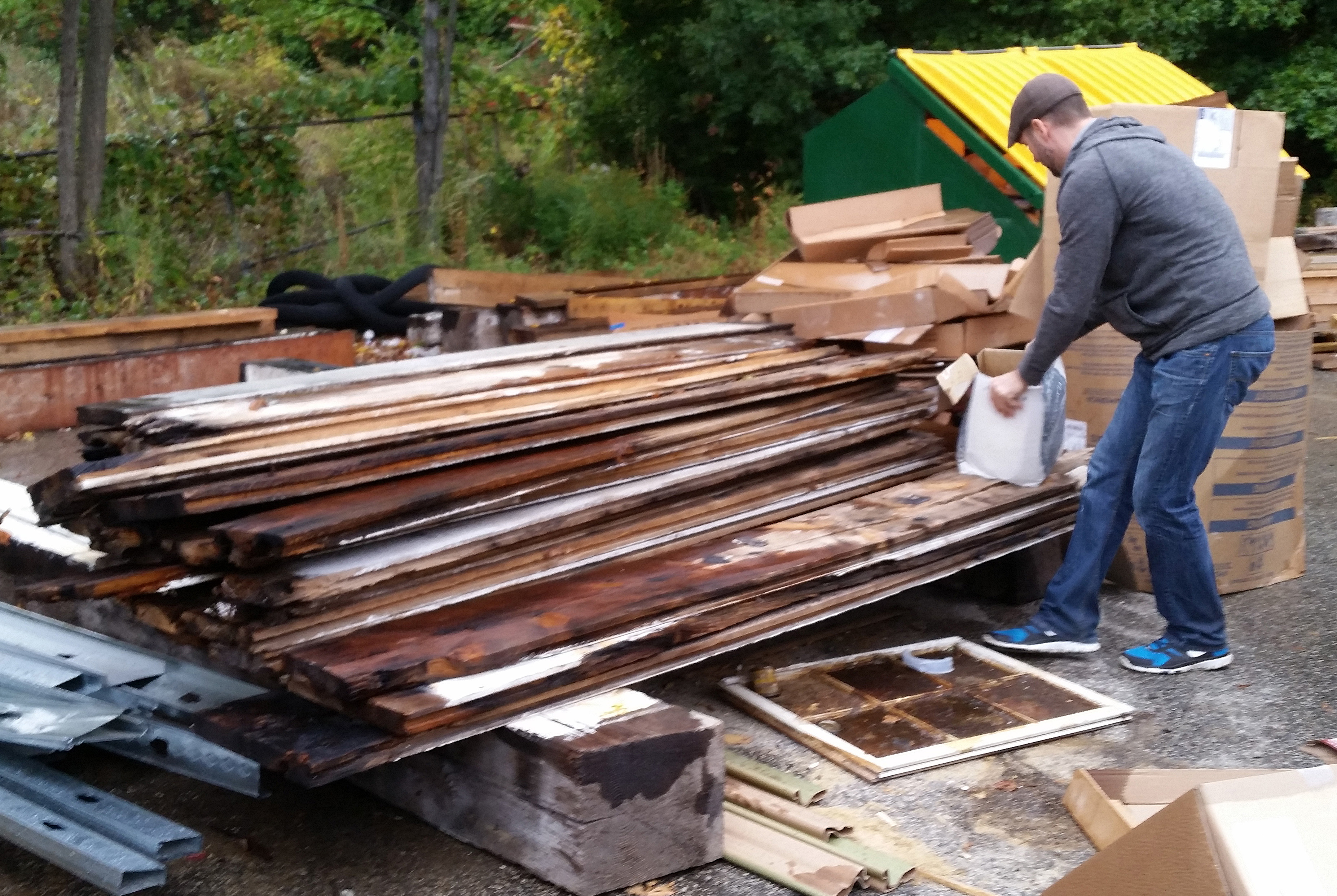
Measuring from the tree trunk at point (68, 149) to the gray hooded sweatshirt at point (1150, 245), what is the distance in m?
7.95

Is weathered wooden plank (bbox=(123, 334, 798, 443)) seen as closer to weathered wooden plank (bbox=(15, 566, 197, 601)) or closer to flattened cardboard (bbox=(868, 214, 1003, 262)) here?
weathered wooden plank (bbox=(15, 566, 197, 601))

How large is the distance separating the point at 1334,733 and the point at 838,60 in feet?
34.6

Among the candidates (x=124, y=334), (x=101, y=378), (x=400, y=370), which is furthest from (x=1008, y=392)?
(x=124, y=334)

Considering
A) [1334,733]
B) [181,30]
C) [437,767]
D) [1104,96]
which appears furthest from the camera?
[181,30]

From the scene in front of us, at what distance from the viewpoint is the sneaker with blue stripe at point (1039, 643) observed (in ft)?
13.1

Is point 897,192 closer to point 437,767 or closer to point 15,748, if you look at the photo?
point 437,767

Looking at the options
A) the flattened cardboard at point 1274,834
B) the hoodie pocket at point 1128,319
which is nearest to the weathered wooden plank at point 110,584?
the flattened cardboard at point 1274,834

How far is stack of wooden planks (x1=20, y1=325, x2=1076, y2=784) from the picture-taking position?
2.74m

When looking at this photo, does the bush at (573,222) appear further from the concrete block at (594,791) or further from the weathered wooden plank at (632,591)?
the concrete block at (594,791)

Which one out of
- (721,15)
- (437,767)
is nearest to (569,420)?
(437,767)

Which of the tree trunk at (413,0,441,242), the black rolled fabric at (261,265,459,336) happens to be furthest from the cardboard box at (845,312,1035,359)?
the tree trunk at (413,0,441,242)

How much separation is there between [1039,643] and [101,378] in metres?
5.53

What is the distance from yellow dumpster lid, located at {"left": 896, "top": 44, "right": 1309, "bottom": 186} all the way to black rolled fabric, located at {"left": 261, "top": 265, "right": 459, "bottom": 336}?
3602 millimetres

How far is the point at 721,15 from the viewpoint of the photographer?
1267 cm
